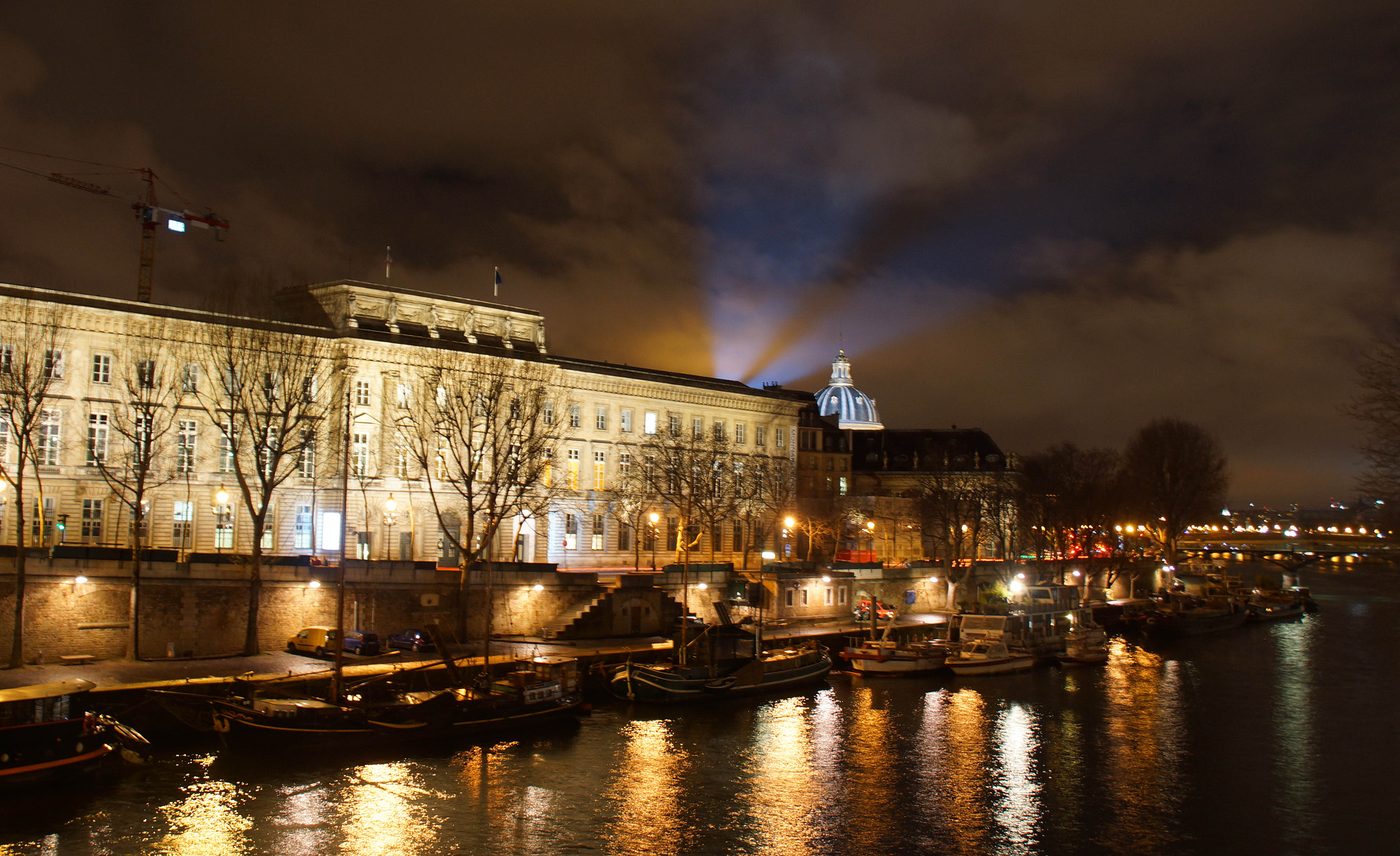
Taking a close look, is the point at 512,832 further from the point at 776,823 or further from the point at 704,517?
the point at 704,517

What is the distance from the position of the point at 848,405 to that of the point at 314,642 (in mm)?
145789

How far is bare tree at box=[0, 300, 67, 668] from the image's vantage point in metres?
41.4

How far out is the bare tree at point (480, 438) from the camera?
55.9m

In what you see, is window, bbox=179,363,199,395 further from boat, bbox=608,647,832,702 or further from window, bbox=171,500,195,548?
boat, bbox=608,647,832,702

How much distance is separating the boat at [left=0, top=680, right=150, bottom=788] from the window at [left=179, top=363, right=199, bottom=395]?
18.5 m

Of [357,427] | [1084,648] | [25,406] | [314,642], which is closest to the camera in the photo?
[25,406]

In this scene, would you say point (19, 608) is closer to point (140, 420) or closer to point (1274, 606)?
point (140, 420)

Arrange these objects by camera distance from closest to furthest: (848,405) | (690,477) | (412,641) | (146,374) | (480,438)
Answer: (412,641) < (146,374) < (480,438) < (690,477) < (848,405)

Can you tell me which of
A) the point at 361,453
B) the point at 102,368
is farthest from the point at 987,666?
the point at 102,368

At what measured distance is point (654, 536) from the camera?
8075 centimetres

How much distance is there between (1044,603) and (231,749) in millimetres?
47718

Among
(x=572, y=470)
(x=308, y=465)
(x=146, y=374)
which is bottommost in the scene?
(x=308, y=465)

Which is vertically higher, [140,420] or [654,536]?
[140,420]

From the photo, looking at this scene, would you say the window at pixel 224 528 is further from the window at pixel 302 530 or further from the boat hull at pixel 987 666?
the boat hull at pixel 987 666
